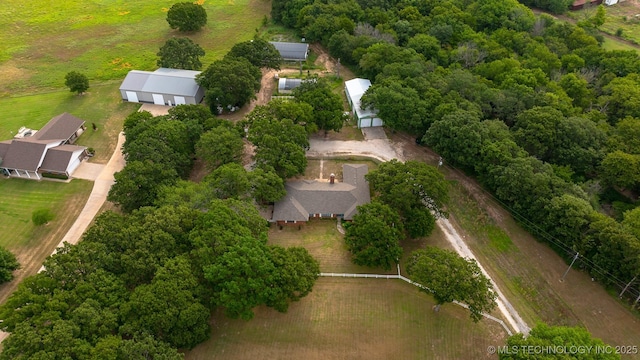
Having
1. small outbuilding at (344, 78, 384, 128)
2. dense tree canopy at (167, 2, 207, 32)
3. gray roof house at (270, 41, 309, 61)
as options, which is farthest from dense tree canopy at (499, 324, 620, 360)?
dense tree canopy at (167, 2, 207, 32)

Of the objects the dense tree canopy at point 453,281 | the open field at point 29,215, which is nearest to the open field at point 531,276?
the dense tree canopy at point 453,281

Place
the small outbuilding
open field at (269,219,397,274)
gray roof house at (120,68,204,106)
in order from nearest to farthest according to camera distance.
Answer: open field at (269,219,397,274) < the small outbuilding < gray roof house at (120,68,204,106)

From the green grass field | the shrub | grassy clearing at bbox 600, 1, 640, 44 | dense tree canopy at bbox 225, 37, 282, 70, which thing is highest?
grassy clearing at bbox 600, 1, 640, 44

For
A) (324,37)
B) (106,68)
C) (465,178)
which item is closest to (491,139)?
(465,178)

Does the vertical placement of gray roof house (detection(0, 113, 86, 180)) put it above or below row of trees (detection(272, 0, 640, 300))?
below

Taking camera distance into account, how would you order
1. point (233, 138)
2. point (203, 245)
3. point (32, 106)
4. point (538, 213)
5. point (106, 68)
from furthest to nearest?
point (106, 68)
point (32, 106)
point (233, 138)
point (538, 213)
point (203, 245)

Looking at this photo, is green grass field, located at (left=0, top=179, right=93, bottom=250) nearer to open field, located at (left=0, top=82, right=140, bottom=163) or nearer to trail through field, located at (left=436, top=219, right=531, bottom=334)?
open field, located at (left=0, top=82, right=140, bottom=163)

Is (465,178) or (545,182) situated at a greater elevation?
(545,182)

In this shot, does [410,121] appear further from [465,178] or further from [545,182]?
[545,182]
